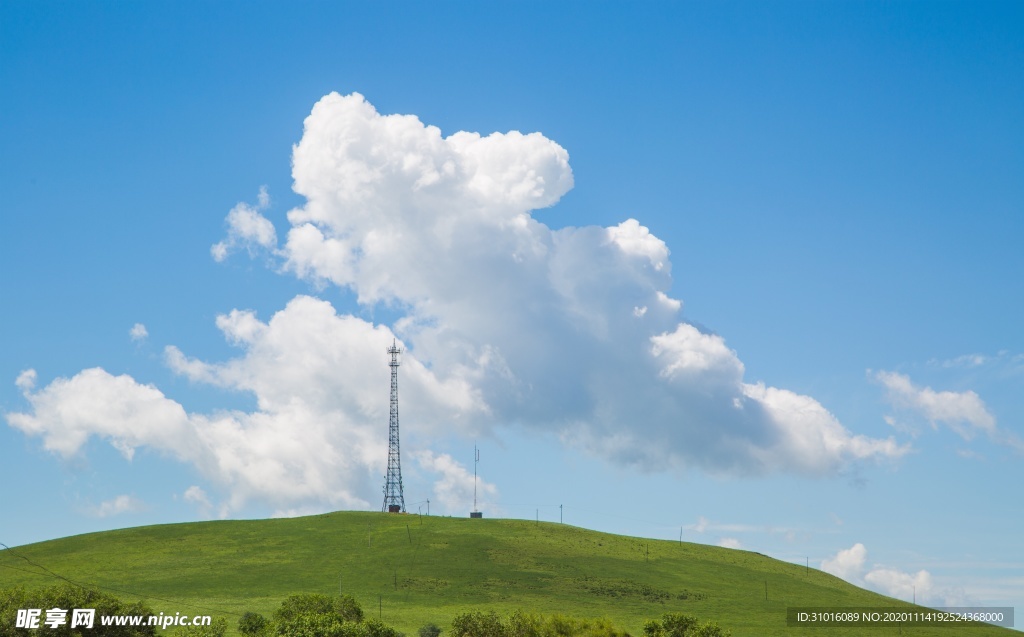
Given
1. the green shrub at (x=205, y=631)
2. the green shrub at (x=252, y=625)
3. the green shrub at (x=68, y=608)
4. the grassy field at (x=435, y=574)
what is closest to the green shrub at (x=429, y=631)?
the grassy field at (x=435, y=574)

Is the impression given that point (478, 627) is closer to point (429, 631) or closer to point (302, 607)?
point (429, 631)

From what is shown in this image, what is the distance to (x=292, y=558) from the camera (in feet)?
582

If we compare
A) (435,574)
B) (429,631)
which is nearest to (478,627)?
(429,631)

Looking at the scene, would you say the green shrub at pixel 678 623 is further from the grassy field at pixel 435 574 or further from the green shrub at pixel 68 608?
the green shrub at pixel 68 608

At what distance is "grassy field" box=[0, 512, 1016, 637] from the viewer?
148250mm

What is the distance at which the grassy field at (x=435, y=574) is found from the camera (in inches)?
5837

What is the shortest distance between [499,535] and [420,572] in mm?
29797

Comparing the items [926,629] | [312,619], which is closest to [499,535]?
[926,629]

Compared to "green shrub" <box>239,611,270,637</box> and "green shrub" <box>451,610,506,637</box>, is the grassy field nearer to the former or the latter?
"green shrub" <box>239,611,270,637</box>

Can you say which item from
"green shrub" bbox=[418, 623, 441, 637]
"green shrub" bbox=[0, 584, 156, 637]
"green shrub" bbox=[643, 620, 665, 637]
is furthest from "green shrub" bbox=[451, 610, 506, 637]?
"green shrub" bbox=[0, 584, 156, 637]

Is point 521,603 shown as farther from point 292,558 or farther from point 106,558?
point 106,558

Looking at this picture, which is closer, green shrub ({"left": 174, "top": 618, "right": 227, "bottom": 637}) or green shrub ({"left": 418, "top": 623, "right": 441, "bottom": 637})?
green shrub ({"left": 174, "top": 618, "right": 227, "bottom": 637})

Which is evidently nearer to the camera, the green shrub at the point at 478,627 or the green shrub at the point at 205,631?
the green shrub at the point at 205,631

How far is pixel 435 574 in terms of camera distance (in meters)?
166
